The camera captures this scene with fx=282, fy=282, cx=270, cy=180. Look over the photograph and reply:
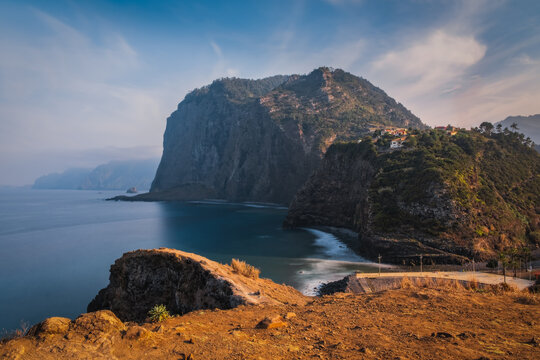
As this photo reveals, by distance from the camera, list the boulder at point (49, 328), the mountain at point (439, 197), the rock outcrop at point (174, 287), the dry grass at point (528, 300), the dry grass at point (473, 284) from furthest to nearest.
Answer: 1. the mountain at point (439, 197)
2. the dry grass at point (473, 284)
3. the rock outcrop at point (174, 287)
4. the dry grass at point (528, 300)
5. the boulder at point (49, 328)

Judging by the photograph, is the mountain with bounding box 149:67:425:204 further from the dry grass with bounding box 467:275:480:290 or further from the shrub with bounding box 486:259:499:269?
the dry grass with bounding box 467:275:480:290

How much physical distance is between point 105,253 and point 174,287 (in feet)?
152

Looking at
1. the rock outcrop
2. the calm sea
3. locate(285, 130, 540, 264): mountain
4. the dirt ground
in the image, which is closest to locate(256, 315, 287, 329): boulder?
the dirt ground

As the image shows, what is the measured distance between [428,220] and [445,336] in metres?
41.4

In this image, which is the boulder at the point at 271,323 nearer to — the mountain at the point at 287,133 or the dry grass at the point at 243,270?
the dry grass at the point at 243,270

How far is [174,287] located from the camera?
1321 cm

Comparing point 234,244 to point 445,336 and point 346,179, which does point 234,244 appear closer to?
point 346,179

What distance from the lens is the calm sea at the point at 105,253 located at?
102 feet

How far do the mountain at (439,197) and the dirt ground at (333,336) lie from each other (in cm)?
3481

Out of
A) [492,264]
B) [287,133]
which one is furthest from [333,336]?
[287,133]

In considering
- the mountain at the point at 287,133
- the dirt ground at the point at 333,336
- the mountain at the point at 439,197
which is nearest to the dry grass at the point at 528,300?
the dirt ground at the point at 333,336

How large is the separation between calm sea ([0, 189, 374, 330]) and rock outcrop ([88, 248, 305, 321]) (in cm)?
1754

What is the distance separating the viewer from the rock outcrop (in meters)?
11.9

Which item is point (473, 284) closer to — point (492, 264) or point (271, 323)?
point (271, 323)
